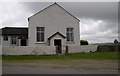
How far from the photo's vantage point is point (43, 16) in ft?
104

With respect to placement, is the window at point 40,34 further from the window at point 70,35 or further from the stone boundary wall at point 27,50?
the window at point 70,35

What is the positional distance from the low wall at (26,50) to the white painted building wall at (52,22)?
3.94m

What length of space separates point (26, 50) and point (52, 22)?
7.70 meters

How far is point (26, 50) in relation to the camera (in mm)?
27062

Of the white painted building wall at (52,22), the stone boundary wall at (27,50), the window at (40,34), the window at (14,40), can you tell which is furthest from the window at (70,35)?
the window at (14,40)

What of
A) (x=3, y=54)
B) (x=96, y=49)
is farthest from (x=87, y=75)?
(x=96, y=49)

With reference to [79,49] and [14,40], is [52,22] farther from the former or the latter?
[14,40]

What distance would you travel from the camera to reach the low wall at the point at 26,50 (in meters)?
26.5

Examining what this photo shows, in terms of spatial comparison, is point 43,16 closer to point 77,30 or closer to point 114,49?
point 77,30

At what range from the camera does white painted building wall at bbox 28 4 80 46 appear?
31.2 m

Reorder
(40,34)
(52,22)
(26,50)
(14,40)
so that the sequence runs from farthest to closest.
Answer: (14,40) → (52,22) → (40,34) → (26,50)

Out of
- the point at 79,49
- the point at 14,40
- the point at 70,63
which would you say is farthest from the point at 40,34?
the point at 70,63

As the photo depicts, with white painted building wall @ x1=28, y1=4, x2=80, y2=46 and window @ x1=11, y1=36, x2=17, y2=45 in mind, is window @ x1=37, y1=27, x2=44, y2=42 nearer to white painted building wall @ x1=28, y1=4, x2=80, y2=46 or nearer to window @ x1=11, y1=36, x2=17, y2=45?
white painted building wall @ x1=28, y1=4, x2=80, y2=46

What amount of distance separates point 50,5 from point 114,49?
1635 cm
